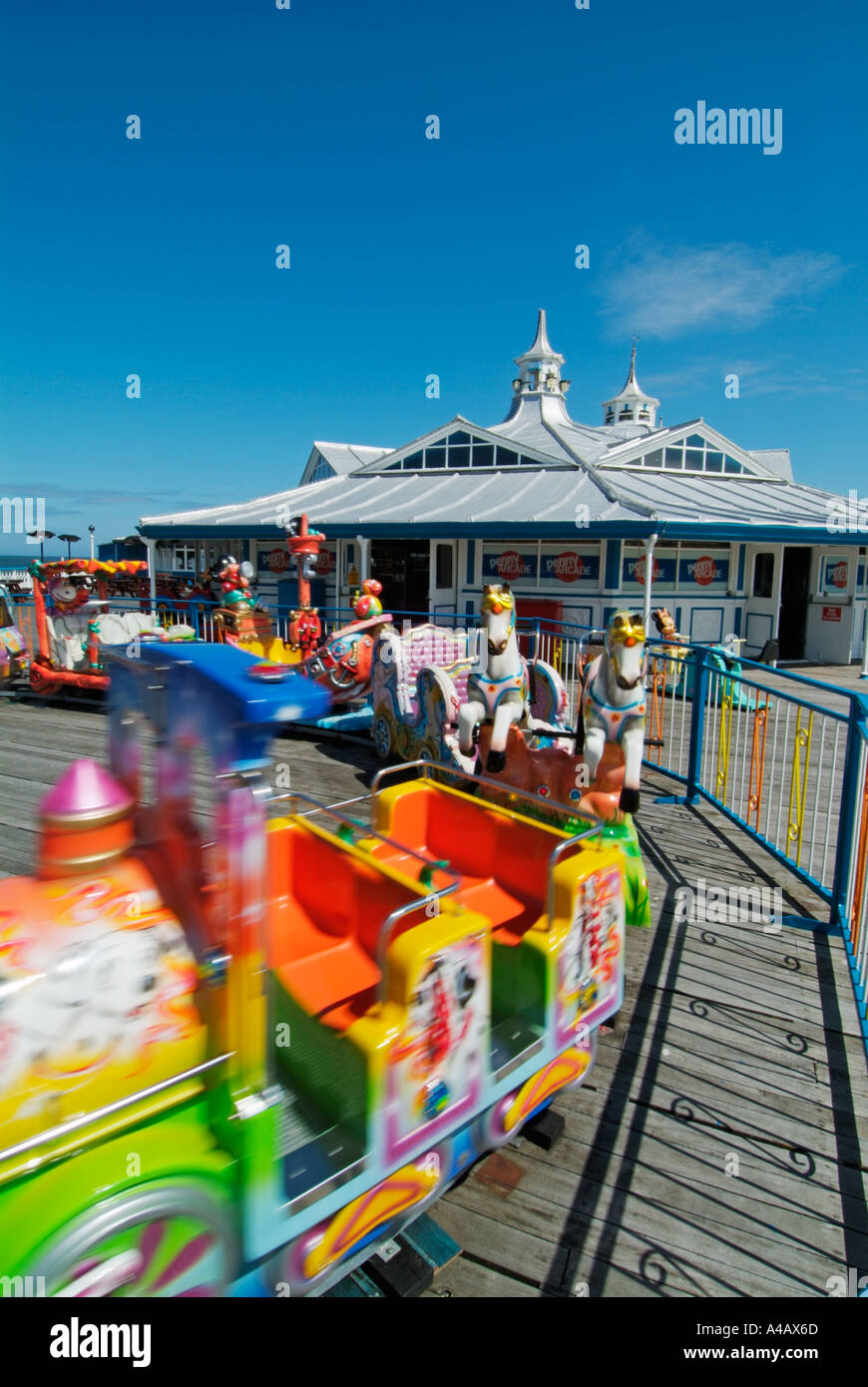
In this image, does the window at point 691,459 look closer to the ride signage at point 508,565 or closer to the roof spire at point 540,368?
the ride signage at point 508,565

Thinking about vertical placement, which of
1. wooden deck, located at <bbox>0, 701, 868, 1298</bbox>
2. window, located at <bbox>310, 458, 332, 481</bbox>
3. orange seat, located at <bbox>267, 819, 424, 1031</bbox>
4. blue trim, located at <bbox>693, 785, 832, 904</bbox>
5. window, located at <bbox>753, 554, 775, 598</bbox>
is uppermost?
window, located at <bbox>310, 458, 332, 481</bbox>

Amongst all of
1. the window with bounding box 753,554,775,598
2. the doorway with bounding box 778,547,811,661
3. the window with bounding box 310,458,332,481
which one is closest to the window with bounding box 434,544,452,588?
the window with bounding box 753,554,775,598

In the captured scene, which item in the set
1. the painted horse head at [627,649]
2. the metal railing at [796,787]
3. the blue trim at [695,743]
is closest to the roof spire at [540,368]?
the metal railing at [796,787]

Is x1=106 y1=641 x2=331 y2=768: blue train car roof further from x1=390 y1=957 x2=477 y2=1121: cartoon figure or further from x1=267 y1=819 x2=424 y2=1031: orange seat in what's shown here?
x1=390 y1=957 x2=477 y2=1121: cartoon figure

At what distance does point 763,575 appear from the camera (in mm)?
15773

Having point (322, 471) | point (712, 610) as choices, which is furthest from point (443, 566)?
point (322, 471)

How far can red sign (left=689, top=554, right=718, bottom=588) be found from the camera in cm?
1498

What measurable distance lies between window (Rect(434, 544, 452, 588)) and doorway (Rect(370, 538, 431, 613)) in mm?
2803

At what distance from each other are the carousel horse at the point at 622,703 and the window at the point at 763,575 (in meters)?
12.2

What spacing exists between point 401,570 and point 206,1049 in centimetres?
1942

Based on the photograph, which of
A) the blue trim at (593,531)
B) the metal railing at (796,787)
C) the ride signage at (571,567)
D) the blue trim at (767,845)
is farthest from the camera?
the ride signage at (571,567)

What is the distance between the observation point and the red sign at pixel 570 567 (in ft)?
49.0
